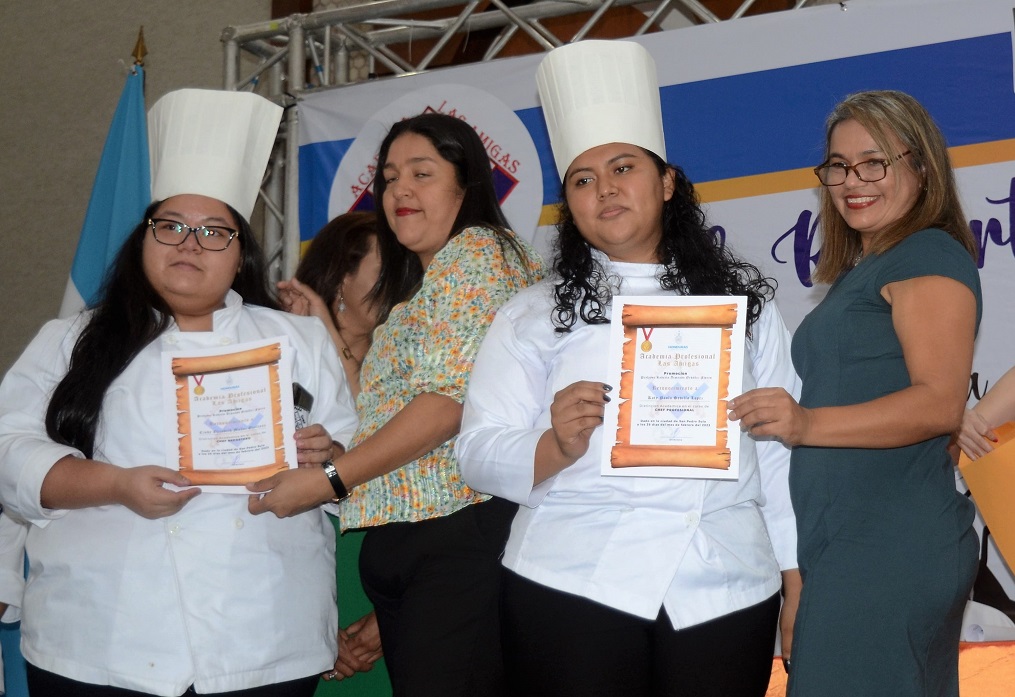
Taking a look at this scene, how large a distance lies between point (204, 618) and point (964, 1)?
10.0ft

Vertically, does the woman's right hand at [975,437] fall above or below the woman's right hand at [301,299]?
below

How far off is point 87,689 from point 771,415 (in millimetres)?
1347

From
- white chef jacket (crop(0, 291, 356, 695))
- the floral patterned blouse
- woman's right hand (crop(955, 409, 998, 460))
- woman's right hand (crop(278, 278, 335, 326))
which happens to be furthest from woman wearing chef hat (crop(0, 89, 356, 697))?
woman's right hand (crop(955, 409, 998, 460))

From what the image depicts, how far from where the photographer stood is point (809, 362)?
198 centimetres

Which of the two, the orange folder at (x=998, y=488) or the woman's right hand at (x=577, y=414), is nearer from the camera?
the woman's right hand at (x=577, y=414)

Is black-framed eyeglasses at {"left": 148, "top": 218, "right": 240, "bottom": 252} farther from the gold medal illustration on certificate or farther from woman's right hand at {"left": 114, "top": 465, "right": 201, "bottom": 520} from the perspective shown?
the gold medal illustration on certificate

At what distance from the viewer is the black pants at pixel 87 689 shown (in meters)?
1.93

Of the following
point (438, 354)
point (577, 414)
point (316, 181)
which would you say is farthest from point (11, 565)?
point (316, 181)

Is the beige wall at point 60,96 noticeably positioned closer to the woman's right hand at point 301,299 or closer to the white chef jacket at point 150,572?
the woman's right hand at point 301,299

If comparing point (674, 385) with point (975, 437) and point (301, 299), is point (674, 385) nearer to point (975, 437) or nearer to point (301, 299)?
point (975, 437)

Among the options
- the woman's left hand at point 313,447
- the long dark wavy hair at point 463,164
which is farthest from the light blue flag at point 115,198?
the woman's left hand at point 313,447

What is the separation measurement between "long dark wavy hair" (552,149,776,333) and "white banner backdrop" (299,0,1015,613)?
1634 millimetres

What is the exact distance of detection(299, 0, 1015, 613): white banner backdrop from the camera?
134 inches

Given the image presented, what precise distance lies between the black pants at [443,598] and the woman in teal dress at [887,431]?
23.4 inches
